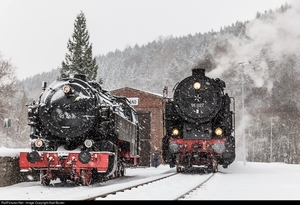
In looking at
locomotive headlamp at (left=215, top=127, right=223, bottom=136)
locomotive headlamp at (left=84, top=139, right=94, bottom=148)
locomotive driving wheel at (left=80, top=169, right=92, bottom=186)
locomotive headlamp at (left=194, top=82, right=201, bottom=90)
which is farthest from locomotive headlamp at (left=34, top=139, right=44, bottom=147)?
locomotive headlamp at (left=215, top=127, right=223, bottom=136)

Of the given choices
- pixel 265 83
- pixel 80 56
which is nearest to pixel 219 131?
pixel 80 56

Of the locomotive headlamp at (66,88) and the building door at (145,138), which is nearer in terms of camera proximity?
the locomotive headlamp at (66,88)

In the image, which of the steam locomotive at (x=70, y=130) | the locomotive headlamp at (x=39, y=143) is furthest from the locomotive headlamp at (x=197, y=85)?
the locomotive headlamp at (x=39, y=143)

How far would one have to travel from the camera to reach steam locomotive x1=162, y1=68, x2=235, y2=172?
18234mm

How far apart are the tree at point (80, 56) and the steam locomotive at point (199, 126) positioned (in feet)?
77.0

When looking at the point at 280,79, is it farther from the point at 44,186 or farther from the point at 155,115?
the point at 44,186

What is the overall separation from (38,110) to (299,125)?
51.8m

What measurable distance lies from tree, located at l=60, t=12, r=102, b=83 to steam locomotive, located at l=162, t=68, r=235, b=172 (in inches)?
924

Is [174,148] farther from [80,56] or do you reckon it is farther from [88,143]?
[80,56]

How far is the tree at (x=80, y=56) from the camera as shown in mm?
42875

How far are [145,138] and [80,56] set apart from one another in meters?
14.8

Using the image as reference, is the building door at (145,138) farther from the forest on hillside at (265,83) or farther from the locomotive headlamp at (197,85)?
the forest on hillside at (265,83)

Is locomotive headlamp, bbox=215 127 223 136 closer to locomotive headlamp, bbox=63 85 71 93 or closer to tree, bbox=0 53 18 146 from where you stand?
locomotive headlamp, bbox=63 85 71 93

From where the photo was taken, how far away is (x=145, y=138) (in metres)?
32.0
